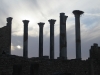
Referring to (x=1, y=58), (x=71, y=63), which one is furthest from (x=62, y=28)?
(x=1, y=58)

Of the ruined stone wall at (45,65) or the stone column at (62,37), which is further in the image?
the stone column at (62,37)

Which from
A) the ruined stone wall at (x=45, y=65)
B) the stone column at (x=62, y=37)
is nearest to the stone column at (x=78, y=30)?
the stone column at (x=62, y=37)

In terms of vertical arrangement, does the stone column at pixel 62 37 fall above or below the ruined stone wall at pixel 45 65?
above

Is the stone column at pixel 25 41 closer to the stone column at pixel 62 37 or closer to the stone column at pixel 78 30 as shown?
the stone column at pixel 62 37

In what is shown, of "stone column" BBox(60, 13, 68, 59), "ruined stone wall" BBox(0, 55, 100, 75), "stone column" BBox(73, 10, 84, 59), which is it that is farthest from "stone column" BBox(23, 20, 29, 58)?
"ruined stone wall" BBox(0, 55, 100, 75)

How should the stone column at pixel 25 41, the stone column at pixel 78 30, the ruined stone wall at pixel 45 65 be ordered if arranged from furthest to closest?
the stone column at pixel 25 41, the stone column at pixel 78 30, the ruined stone wall at pixel 45 65

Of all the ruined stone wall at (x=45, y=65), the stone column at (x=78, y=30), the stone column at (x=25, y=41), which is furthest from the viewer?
the stone column at (x=25, y=41)

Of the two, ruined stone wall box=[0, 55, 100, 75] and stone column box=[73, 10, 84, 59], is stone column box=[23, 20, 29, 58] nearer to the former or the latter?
stone column box=[73, 10, 84, 59]

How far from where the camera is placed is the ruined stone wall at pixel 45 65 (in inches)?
632

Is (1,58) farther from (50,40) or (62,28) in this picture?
(50,40)

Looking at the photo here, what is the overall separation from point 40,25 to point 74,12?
574 cm

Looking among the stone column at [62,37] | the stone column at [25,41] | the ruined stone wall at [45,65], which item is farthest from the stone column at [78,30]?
the stone column at [25,41]

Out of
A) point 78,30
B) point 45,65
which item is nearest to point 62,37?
point 78,30

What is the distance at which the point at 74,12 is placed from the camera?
2391cm
